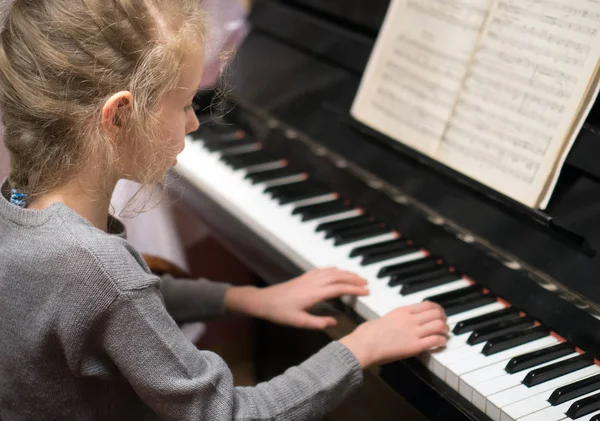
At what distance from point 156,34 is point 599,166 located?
28.0 inches

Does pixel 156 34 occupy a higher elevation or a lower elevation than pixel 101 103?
higher

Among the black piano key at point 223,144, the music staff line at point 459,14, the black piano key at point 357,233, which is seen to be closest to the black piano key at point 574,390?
the black piano key at point 357,233

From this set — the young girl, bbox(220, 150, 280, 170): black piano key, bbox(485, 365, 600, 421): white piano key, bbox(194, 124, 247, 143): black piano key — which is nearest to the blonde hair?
the young girl

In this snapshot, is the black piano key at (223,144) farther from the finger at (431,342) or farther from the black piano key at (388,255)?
the finger at (431,342)

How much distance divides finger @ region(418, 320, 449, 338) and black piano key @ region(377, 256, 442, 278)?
19cm

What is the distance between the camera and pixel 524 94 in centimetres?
127

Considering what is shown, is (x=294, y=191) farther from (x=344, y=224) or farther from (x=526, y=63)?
(x=526, y=63)

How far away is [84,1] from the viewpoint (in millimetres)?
1019

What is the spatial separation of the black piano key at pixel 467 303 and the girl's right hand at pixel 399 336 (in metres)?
0.05

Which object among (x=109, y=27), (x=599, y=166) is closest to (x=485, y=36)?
(x=599, y=166)

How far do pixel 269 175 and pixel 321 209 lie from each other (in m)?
0.21

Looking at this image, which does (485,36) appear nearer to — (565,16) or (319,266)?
(565,16)

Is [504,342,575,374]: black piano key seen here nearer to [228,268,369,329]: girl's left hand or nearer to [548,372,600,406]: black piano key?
[548,372,600,406]: black piano key

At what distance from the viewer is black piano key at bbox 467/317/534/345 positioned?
3.87ft
